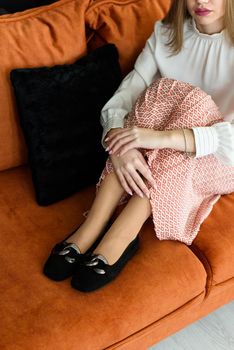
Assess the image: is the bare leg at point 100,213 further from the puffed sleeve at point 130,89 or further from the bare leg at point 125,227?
the puffed sleeve at point 130,89

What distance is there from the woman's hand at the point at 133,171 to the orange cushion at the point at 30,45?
38 cm

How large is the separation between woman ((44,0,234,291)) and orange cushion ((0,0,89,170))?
0.24 meters

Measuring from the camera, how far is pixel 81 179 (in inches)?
57.5

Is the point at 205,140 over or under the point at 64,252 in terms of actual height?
over

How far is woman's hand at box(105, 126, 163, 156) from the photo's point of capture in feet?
4.14

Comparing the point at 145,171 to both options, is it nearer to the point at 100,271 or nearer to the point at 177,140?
the point at 177,140

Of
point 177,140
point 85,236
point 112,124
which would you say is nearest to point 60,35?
point 112,124

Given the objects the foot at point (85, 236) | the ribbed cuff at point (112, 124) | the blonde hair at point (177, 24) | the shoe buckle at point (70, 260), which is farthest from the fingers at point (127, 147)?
the blonde hair at point (177, 24)

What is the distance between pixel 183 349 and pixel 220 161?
64 centimetres

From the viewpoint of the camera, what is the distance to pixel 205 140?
4.10 ft

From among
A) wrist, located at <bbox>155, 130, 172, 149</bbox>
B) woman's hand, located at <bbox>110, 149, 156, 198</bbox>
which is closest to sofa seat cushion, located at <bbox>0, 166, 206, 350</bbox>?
woman's hand, located at <bbox>110, 149, 156, 198</bbox>

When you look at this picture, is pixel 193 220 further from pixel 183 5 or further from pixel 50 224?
pixel 183 5

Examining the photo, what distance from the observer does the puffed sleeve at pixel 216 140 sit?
4.11 ft

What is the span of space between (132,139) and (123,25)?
538 millimetres
